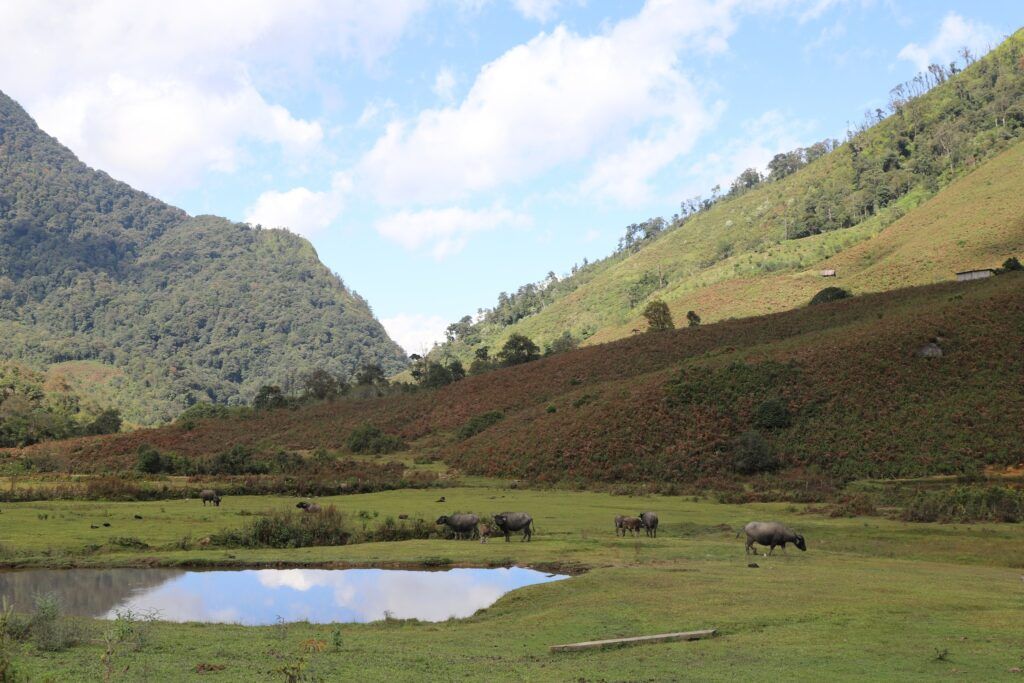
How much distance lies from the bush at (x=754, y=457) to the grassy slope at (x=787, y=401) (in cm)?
124

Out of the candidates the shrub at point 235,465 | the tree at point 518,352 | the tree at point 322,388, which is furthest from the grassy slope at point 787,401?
the tree at point 322,388

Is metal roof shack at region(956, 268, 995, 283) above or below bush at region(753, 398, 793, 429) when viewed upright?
above

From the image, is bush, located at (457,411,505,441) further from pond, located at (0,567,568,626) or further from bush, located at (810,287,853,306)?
pond, located at (0,567,568,626)

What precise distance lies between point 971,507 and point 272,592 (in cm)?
3133

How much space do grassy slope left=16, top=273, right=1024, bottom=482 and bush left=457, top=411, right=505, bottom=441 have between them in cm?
217

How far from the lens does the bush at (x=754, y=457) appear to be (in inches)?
2477

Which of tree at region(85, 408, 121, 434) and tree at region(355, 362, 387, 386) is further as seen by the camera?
tree at region(355, 362, 387, 386)

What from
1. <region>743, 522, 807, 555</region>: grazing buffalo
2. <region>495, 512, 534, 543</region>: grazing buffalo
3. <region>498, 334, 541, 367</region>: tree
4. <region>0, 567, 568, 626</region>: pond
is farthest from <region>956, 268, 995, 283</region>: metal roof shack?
<region>0, 567, 568, 626</region>: pond

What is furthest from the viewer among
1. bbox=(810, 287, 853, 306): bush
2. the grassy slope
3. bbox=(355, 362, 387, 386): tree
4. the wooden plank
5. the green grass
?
bbox=(355, 362, 387, 386): tree

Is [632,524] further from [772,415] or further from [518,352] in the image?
[518,352]

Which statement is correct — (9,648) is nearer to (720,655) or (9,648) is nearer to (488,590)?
(720,655)

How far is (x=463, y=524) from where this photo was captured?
122ft

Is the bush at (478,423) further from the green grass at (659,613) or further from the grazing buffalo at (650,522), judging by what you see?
the grazing buffalo at (650,522)

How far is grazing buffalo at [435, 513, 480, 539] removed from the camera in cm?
3709
